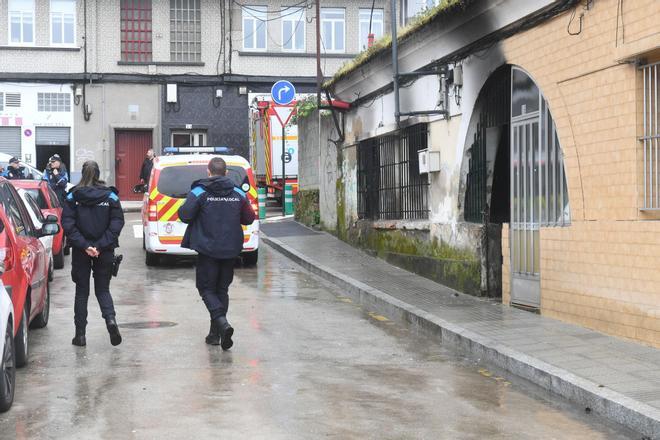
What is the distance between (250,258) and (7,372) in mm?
10353

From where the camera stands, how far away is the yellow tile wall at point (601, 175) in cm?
870

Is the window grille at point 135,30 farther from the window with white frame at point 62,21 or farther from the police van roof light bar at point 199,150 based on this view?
the police van roof light bar at point 199,150

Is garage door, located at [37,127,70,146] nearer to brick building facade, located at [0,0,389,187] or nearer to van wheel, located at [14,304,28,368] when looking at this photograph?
brick building facade, located at [0,0,389,187]

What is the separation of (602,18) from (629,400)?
13.8ft

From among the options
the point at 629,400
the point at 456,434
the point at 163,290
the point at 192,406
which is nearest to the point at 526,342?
the point at 629,400

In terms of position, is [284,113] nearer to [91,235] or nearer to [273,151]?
[273,151]

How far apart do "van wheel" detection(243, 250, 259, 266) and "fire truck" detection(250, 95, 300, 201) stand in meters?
10.3

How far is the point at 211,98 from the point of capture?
1366 inches

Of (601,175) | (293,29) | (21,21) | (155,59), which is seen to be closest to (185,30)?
(155,59)

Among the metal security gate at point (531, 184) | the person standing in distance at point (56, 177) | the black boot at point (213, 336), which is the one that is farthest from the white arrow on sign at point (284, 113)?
the black boot at point (213, 336)

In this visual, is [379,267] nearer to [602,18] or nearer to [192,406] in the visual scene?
[602,18]

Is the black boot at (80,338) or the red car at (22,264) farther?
the black boot at (80,338)

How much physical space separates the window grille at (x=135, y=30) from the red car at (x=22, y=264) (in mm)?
24763

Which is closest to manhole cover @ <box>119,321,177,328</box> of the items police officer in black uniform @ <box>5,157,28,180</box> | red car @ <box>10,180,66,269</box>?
red car @ <box>10,180,66,269</box>
